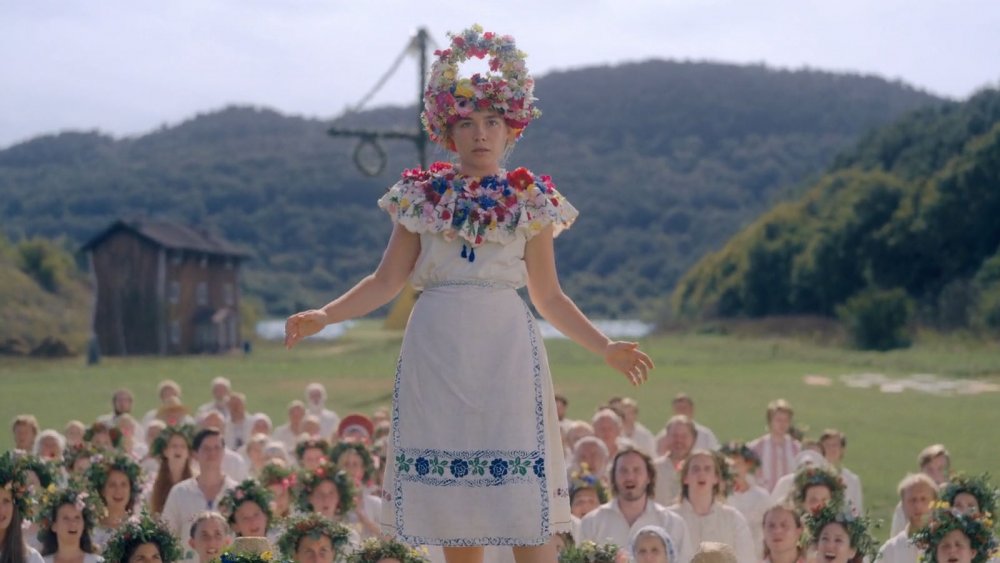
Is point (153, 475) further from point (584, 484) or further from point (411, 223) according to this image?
point (411, 223)

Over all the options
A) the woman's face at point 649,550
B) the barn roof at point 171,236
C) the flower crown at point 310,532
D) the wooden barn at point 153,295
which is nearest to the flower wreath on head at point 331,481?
the flower crown at point 310,532

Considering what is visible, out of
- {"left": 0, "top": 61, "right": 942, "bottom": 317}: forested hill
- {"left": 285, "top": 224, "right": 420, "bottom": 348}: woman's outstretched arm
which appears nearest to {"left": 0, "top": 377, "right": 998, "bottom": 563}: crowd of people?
{"left": 285, "top": 224, "right": 420, "bottom": 348}: woman's outstretched arm

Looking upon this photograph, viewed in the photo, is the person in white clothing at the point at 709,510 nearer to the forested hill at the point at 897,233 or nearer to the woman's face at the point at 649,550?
the woman's face at the point at 649,550

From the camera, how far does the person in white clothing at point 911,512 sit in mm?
8898

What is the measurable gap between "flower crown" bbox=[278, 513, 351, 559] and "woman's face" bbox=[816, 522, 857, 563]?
2358 mm

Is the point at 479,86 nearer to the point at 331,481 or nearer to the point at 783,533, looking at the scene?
the point at 783,533

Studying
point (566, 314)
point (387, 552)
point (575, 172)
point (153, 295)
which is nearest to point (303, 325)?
point (566, 314)

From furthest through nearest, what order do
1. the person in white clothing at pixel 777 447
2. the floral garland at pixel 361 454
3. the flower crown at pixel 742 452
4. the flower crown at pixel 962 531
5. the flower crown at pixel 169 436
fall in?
the person in white clothing at pixel 777 447
the flower crown at pixel 742 452
the floral garland at pixel 361 454
the flower crown at pixel 169 436
the flower crown at pixel 962 531

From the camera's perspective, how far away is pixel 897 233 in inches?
2689

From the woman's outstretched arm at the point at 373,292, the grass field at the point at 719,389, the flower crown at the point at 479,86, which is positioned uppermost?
the flower crown at the point at 479,86

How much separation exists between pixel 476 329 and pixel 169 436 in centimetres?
599

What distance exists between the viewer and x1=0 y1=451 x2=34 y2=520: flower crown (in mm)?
7621

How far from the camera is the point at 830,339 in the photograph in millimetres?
61375

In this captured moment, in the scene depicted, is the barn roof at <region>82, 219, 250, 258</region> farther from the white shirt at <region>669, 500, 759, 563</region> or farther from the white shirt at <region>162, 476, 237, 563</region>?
the white shirt at <region>669, 500, 759, 563</region>
